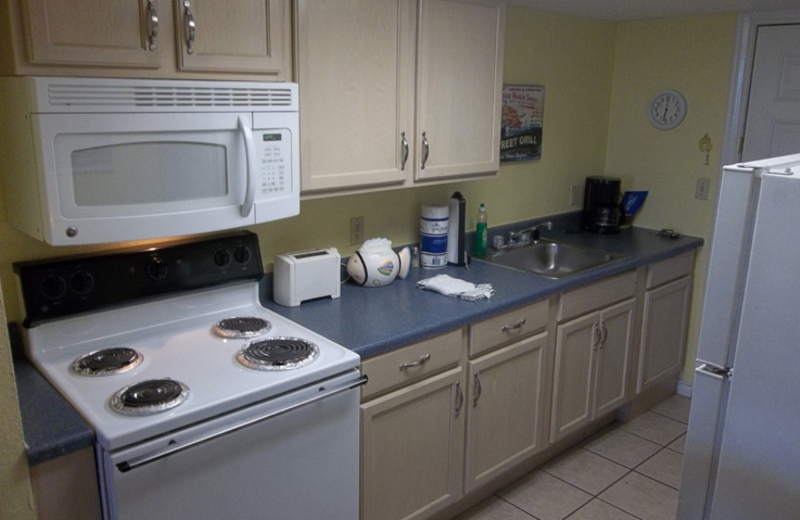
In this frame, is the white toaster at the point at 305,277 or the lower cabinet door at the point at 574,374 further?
the lower cabinet door at the point at 574,374

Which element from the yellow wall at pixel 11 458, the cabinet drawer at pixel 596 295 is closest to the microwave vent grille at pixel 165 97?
the yellow wall at pixel 11 458

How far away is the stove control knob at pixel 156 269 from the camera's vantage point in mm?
1964

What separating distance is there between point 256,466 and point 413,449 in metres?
0.69

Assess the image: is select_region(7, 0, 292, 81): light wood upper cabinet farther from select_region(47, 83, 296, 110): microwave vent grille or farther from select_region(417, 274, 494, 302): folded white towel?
select_region(417, 274, 494, 302): folded white towel

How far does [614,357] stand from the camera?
306 cm

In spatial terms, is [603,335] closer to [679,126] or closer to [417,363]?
[417,363]

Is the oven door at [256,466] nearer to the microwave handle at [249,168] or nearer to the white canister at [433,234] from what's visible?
the microwave handle at [249,168]

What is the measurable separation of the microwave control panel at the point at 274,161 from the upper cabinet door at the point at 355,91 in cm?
12

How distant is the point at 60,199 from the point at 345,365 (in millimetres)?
823

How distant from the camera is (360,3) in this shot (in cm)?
208

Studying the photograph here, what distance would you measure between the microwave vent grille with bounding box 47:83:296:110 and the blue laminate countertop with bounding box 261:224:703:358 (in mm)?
704

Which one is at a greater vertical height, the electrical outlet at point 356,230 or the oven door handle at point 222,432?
the electrical outlet at point 356,230

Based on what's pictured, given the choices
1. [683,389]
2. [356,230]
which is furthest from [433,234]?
[683,389]

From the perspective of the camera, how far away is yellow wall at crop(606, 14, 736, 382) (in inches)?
130
